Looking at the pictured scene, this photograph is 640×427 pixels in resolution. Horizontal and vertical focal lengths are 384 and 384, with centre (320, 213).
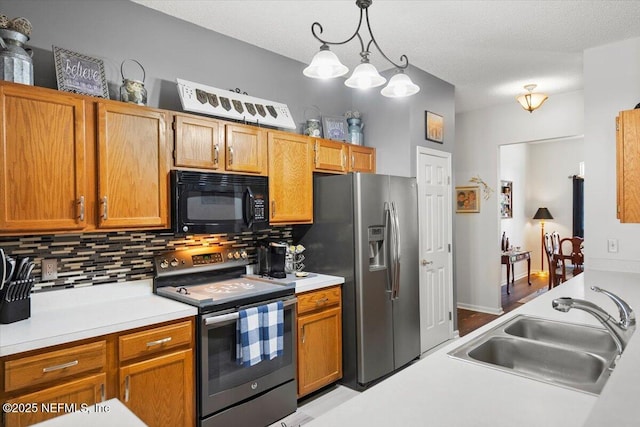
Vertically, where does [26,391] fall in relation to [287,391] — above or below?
above

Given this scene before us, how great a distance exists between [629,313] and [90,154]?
2.59 meters

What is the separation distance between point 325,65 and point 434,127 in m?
2.46

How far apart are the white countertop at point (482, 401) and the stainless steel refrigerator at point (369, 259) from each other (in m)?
1.72

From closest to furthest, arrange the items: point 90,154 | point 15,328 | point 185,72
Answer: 1. point 15,328
2. point 90,154
3. point 185,72

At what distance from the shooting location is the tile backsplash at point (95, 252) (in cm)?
211

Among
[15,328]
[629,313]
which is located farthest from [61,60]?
[629,313]

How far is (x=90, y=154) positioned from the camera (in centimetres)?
208

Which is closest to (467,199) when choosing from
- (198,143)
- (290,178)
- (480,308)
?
(480,308)

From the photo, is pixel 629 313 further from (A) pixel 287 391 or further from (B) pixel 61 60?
(B) pixel 61 60

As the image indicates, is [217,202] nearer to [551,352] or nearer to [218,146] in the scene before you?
[218,146]

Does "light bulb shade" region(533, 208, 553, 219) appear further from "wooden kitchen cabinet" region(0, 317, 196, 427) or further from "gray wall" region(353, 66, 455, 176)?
"wooden kitchen cabinet" region(0, 317, 196, 427)

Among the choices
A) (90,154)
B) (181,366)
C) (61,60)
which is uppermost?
(61,60)

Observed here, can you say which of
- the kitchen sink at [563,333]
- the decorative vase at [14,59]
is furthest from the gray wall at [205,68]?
the kitchen sink at [563,333]

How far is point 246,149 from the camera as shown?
110 inches
